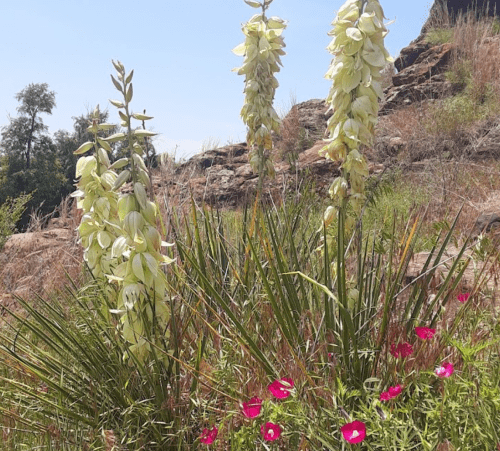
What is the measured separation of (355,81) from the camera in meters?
2.25

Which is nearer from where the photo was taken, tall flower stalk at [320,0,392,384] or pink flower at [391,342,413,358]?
pink flower at [391,342,413,358]

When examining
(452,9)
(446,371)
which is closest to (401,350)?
(446,371)

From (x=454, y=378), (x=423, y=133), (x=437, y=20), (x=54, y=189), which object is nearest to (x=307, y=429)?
(x=454, y=378)

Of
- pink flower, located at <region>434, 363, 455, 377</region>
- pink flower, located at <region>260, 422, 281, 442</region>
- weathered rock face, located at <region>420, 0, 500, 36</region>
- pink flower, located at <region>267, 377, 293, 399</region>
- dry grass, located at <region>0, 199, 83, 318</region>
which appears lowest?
dry grass, located at <region>0, 199, 83, 318</region>

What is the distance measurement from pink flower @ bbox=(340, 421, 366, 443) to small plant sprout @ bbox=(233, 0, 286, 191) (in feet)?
6.43

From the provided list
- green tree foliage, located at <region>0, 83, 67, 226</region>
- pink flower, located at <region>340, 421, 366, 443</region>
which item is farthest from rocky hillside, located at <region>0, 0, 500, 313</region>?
→ green tree foliage, located at <region>0, 83, 67, 226</region>

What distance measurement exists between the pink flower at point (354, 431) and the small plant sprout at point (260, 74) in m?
1.96

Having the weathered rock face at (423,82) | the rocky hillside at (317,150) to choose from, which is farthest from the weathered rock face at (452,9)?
the weathered rock face at (423,82)

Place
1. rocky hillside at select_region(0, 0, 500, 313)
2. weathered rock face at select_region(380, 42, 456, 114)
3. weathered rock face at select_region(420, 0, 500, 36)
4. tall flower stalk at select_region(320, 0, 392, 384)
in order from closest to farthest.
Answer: tall flower stalk at select_region(320, 0, 392, 384), rocky hillside at select_region(0, 0, 500, 313), weathered rock face at select_region(380, 42, 456, 114), weathered rock face at select_region(420, 0, 500, 36)

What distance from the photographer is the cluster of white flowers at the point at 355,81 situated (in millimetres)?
2215

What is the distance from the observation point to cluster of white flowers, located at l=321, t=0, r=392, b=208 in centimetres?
221

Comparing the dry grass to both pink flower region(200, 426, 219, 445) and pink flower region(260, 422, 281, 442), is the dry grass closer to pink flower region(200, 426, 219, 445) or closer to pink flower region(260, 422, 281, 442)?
pink flower region(200, 426, 219, 445)

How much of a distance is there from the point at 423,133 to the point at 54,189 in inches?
917

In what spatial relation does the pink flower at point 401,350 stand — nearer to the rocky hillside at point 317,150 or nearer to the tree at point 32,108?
the rocky hillside at point 317,150
